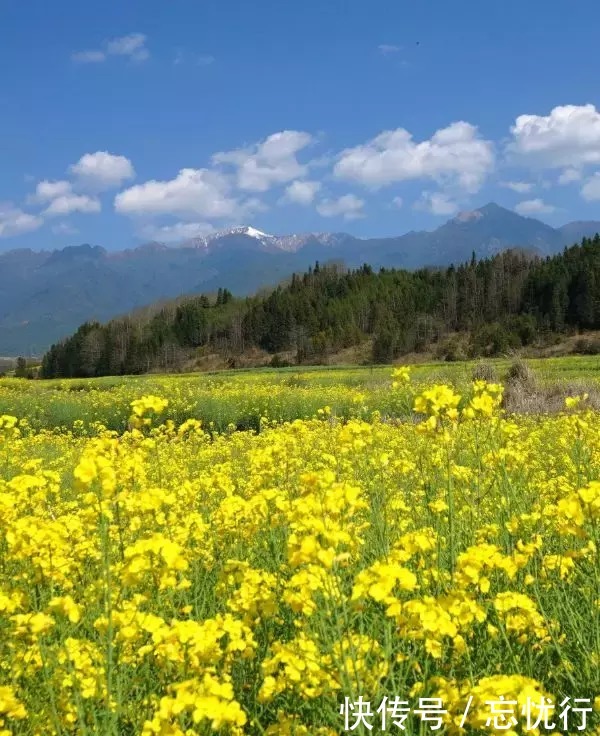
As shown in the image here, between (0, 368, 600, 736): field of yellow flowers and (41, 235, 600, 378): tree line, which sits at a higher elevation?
(41, 235, 600, 378): tree line

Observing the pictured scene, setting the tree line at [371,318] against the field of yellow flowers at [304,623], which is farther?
the tree line at [371,318]

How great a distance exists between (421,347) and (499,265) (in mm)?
22019

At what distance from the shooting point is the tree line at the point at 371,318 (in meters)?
62.8

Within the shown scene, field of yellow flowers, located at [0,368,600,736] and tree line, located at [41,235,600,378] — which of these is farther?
tree line, located at [41,235,600,378]

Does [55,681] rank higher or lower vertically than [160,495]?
lower

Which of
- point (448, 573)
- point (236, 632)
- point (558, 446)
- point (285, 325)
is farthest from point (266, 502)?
point (285, 325)

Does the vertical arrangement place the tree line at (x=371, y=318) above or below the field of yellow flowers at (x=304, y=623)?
above

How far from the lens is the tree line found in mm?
62750

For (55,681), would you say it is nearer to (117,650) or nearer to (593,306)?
(117,650)

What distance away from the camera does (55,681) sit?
267 cm

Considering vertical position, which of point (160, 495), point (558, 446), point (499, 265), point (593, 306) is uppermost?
point (499, 265)

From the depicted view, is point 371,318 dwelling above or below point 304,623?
above

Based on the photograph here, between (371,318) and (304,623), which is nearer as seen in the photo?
(304,623)

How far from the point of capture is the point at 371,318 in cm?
7944
